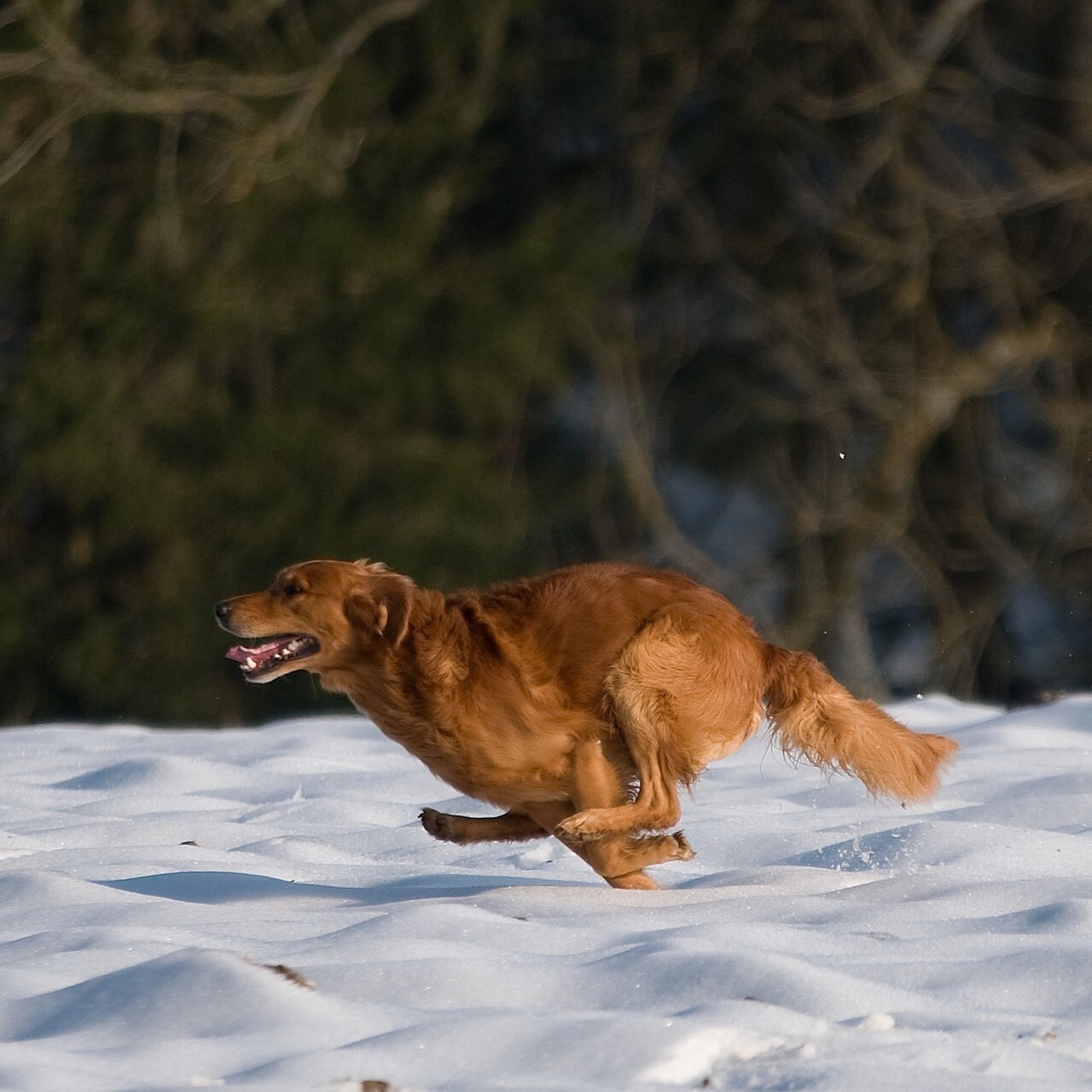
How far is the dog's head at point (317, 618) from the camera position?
5.44 m

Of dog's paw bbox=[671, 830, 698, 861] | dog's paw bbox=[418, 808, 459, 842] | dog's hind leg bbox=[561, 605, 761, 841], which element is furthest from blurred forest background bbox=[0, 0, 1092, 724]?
dog's paw bbox=[671, 830, 698, 861]

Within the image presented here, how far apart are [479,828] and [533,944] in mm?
1162

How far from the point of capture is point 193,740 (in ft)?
27.2

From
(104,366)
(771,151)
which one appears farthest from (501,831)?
(771,151)

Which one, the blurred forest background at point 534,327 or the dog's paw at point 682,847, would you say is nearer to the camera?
the dog's paw at point 682,847

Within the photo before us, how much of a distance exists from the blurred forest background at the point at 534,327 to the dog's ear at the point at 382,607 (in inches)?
344

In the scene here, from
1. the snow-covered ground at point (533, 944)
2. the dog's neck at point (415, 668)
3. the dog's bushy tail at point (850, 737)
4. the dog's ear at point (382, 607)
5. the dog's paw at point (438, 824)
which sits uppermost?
the dog's ear at point (382, 607)

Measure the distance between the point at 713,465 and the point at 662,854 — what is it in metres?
10.5

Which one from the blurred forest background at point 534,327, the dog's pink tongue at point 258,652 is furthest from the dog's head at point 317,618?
the blurred forest background at point 534,327

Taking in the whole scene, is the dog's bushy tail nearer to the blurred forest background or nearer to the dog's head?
the dog's head

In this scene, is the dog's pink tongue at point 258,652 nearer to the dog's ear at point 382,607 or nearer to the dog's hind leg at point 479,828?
the dog's ear at point 382,607

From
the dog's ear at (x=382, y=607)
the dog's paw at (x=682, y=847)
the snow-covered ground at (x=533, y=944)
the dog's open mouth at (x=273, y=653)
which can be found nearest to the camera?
the snow-covered ground at (x=533, y=944)

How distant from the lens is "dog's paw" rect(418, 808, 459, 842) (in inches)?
212

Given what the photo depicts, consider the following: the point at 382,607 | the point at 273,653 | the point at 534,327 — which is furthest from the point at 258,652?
the point at 534,327
